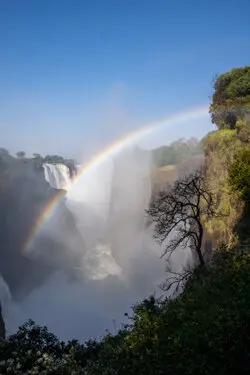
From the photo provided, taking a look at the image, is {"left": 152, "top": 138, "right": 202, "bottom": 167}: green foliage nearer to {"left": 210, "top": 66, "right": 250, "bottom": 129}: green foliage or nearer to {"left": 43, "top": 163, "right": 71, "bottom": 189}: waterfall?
{"left": 43, "top": 163, "right": 71, "bottom": 189}: waterfall

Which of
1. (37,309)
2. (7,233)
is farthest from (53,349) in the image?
(7,233)

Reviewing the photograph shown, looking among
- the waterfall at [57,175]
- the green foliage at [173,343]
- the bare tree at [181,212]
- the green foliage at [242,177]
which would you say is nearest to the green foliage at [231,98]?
the green foliage at [242,177]

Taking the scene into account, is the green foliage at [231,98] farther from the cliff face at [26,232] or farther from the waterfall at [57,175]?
the waterfall at [57,175]

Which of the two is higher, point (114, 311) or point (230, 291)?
point (114, 311)

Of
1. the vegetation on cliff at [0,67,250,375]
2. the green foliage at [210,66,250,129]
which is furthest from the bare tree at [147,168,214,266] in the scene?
the green foliage at [210,66,250,129]

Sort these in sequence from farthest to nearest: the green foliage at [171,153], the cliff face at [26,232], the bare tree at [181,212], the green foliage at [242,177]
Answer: the green foliage at [171,153] → the cliff face at [26,232] → the green foliage at [242,177] → the bare tree at [181,212]

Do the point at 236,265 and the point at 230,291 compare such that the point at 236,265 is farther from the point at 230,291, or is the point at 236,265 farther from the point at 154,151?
the point at 154,151

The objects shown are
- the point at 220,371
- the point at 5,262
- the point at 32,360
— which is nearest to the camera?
the point at 220,371
